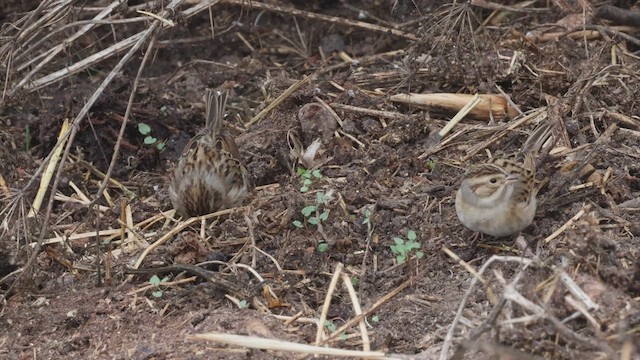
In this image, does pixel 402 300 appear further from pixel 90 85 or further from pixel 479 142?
pixel 90 85

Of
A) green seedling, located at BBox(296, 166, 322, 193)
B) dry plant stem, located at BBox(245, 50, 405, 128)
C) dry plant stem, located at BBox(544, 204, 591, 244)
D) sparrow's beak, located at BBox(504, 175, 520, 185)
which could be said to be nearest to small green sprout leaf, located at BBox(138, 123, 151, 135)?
dry plant stem, located at BBox(245, 50, 405, 128)

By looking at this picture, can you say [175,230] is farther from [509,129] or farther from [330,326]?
[509,129]

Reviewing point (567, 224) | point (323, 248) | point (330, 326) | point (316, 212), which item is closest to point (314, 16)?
point (316, 212)

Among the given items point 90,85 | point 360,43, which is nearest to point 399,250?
point 360,43

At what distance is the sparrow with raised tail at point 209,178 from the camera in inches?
297

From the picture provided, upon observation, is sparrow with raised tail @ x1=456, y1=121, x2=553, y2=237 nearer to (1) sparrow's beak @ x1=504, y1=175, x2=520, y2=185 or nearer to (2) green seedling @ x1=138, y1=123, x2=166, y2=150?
(1) sparrow's beak @ x1=504, y1=175, x2=520, y2=185

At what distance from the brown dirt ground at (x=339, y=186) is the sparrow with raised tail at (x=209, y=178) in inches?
6.8

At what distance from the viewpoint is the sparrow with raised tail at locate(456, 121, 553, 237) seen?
20.5ft

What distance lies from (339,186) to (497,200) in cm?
146

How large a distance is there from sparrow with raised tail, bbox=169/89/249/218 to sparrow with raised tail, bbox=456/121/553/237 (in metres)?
2.02

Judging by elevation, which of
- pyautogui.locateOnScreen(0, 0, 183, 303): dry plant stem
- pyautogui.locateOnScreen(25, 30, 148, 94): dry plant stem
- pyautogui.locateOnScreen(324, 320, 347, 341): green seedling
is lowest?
pyautogui.locateOnScreen(324, 320, 347, 341): green seedling

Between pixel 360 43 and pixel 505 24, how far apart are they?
140cm

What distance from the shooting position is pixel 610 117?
7.57m

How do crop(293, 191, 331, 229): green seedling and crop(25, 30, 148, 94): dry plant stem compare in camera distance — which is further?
crop(25, 30, 148, 94): dry plant stem
